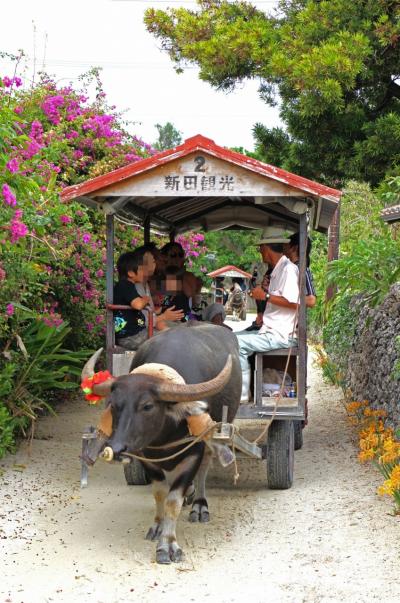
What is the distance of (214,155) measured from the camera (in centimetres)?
612

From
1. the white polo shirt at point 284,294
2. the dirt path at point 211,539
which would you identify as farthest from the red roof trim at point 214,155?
the dirt path at point 211,539

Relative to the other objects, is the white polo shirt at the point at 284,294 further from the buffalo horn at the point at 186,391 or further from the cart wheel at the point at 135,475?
the buffalo horn at the point at 186,391

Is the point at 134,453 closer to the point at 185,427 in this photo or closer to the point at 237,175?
the point at 185,427

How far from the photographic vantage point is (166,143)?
62.5 m

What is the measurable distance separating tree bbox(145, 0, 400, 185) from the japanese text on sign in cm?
463

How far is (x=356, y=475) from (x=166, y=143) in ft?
188

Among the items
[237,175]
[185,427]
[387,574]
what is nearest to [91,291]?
[237,175]

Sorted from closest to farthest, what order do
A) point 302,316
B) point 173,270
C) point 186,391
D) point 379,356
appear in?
point 186,391 < point 302,316 < point 379,356 < point 173,270

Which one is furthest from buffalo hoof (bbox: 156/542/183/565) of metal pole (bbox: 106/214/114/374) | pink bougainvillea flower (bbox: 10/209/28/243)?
pink bougainvillea flower (bbox: 10/209/28/243)

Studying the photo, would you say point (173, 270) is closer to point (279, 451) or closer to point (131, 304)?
point (131, 304)

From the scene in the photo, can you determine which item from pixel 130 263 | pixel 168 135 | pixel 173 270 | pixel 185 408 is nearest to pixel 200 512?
pixel 185 408

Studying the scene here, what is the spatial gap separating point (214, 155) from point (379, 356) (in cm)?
266

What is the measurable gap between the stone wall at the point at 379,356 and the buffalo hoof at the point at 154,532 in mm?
2306

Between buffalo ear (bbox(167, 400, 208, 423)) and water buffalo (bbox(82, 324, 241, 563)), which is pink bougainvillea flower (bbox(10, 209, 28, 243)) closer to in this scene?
water buffalo (bbox(82, 324, 241, 563))
